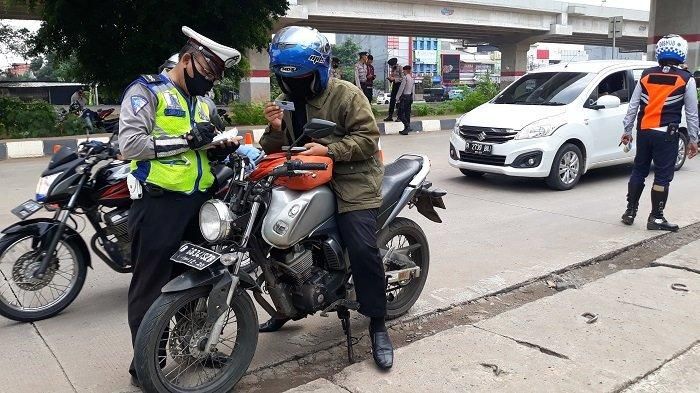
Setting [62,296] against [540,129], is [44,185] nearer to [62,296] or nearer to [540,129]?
[62,296]

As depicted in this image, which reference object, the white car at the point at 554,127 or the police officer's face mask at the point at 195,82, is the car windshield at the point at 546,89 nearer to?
the white car at the point at 554,127

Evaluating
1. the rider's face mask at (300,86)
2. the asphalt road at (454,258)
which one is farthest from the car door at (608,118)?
the rider's face mask at (300,86)

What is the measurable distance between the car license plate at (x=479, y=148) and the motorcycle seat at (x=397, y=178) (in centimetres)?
445

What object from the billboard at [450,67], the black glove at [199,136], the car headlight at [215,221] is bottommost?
the car headlight at [215,221]

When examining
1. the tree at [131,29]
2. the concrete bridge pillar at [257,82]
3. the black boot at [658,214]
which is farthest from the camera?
the concrete bridge pillar at [257,82]

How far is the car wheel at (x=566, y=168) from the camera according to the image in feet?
27.3

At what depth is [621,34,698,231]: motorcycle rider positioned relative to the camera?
6.22 metres

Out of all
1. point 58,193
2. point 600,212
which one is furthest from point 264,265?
point 600,212

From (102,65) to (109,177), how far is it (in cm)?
1216

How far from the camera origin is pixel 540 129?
8203 mm

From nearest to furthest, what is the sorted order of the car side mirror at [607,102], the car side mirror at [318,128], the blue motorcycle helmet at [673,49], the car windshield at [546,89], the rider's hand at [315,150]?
the car side mirror at [318,128] → the rider's hand at [315,150] → the blue motorcycle helmet at [673,49] → the car side mirror at [607,102] → the car windshield at [546,89]

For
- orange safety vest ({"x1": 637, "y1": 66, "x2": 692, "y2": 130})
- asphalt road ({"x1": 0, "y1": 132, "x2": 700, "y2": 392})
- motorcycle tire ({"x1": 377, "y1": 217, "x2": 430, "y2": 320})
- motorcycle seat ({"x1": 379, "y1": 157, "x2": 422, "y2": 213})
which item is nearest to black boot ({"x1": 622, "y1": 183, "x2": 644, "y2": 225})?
asphalt road ({"x1": 0, "y1": 132, "x2": 700, "y2": 392})

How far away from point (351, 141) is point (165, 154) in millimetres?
915

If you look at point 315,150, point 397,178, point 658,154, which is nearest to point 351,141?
point 315,150
